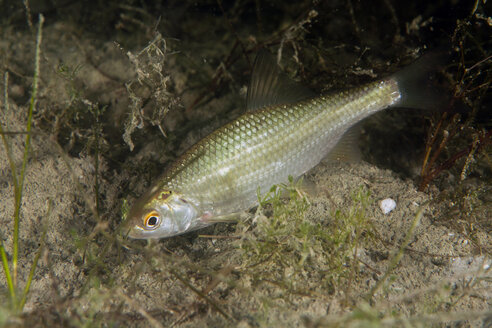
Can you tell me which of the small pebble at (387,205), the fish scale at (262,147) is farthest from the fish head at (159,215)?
A: the small pebble at (387,205)

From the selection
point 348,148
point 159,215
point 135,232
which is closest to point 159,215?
point 159,215

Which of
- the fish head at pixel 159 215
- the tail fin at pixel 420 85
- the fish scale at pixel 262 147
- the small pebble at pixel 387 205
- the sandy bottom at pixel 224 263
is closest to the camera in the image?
the sandy bottom at pixel 224 263

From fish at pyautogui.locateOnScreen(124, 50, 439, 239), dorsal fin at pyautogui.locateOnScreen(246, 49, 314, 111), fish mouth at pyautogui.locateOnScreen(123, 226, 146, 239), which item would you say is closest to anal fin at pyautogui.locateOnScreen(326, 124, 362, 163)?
fish at pyautogui.locateOnScreen(124, 50, 439, 239)

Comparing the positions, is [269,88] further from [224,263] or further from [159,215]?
[224,263]

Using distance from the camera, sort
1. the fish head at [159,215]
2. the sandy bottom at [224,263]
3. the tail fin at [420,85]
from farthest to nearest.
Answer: the tail fin at [420,85], the fish head at [159,215], the sandy bottom at [224,263]

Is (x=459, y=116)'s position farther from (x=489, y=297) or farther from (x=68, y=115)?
(x=68, y=115)

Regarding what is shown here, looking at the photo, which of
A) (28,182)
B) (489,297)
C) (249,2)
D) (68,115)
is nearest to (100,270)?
(28,182)

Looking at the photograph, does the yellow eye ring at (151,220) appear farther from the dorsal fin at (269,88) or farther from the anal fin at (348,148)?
the anal fin at (348,148)
